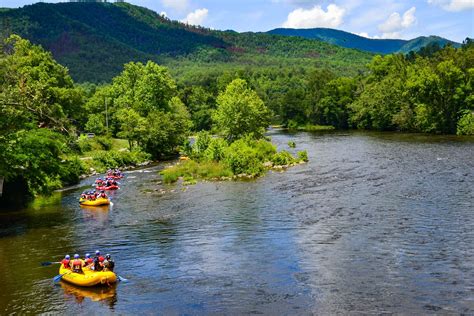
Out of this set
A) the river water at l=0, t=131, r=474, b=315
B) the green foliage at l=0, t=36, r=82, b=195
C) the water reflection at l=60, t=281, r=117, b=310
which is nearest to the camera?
the river water at l=0, t=131, r=474, b=315

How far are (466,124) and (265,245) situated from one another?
67.2 meters

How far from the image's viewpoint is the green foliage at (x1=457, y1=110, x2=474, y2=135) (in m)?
82.4

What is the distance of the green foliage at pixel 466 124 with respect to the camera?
8238 cm

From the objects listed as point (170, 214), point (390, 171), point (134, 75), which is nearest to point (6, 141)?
point (170, 214)

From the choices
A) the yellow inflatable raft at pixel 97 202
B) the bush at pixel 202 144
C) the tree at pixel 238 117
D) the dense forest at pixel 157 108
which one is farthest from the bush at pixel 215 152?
the yellow inflatable raft at pixel 97 202

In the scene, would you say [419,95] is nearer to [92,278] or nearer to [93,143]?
[93,143]

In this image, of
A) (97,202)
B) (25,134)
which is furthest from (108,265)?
(25,134)

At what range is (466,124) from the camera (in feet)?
273

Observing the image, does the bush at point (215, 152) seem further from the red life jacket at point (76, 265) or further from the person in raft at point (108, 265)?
the red life jacket at point (76, 265)

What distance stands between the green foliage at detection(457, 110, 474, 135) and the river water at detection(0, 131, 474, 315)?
1445 inches

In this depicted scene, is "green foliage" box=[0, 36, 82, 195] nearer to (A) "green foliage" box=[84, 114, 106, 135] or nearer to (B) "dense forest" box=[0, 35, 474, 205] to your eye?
(B) "dense forest" box=[0, 35, 474, 205]

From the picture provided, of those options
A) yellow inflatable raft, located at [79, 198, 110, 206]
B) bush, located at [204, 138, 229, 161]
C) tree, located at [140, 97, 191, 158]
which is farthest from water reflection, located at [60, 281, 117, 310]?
tree, located at [140, 97, 191, 158]

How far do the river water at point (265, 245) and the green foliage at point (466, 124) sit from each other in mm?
36699

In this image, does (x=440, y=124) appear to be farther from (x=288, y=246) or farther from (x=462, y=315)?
(x=462, y=315)
